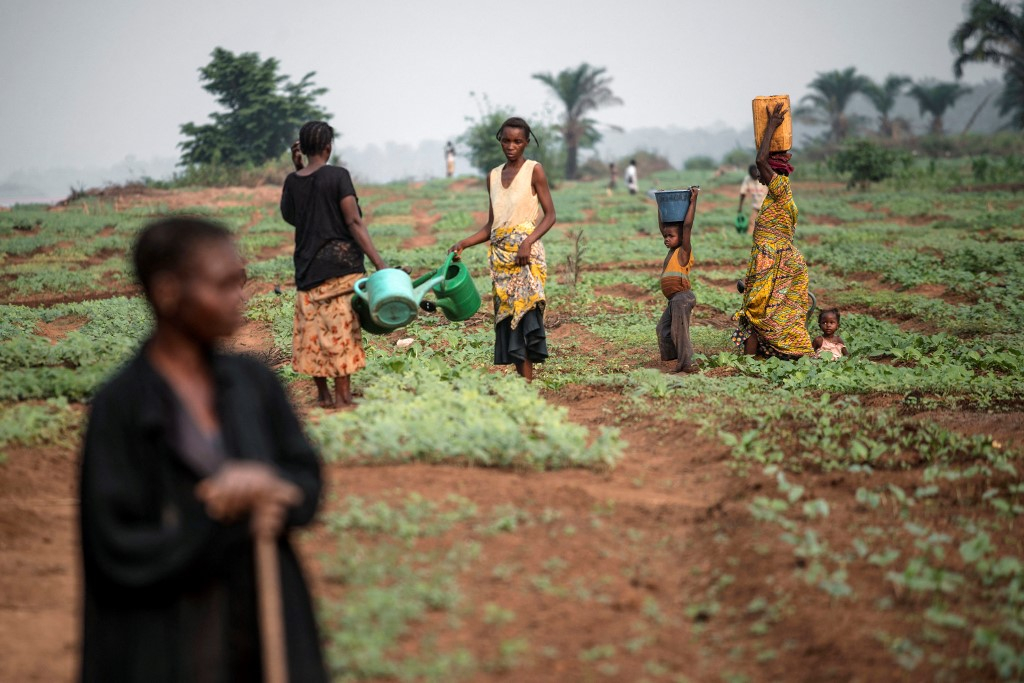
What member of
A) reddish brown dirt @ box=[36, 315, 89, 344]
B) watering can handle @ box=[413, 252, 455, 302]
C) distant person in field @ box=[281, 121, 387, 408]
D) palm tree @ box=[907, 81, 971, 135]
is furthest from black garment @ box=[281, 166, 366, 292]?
palm tree @ box=[907, 81, 971, 135]

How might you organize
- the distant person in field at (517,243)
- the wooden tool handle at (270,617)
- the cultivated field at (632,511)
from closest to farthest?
the wooden tool handle at (270,617) < the cultivated field at (632,511) < the distant person in field at (517,243)

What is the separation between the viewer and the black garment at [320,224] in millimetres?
5801

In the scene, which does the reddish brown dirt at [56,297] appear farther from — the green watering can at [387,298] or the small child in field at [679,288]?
the small child in field at [679,288]

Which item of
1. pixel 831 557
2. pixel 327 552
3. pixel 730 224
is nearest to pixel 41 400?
pixel 327 552

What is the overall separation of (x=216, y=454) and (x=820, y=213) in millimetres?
23071

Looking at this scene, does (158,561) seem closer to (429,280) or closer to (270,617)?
(270,617)

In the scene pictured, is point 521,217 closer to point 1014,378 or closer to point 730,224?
point 1014,378

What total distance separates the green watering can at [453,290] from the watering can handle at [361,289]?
0.39 metres

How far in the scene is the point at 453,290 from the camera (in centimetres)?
639

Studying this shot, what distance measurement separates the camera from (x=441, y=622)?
3250mm

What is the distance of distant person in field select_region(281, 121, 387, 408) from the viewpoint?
19.1 feet

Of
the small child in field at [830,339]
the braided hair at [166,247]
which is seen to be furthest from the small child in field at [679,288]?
the braided hair at [166,247]

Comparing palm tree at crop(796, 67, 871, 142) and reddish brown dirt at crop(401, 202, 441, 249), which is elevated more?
palm tree at crop(796, 67, 871, 142)

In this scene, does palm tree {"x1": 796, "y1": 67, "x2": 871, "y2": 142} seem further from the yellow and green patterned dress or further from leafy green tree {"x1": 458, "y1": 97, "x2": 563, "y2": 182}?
the yellow and green patterned dress
